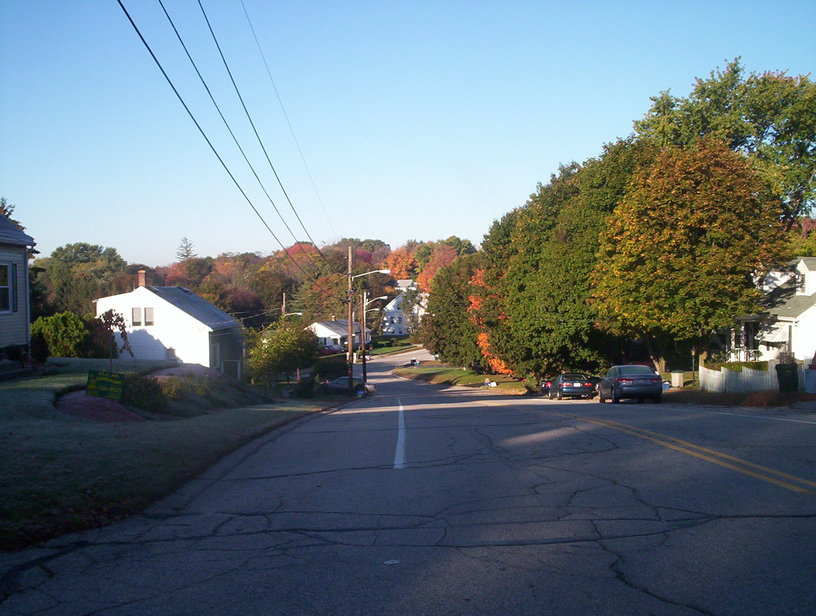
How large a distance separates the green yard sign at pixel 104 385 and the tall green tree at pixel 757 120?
3939cm

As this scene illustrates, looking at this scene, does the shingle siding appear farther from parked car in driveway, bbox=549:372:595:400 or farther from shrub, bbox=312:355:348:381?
shrub, bbox=312:355:348:381

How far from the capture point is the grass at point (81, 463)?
26.0 ft

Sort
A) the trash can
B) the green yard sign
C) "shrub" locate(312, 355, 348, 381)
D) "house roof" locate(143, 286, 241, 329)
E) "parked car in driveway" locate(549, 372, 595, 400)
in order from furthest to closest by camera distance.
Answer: "shrub" locate(312, 355, 348, 381) → "house roof" locate(143, 286, 241, 329) → "parked car in driveway" locate(549, 372, 595, 400) → the trash can → the green yard sign

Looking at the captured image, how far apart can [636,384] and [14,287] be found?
822 inches

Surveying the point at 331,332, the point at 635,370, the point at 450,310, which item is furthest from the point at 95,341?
the point at 331,332

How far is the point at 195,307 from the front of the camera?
48.2 meters

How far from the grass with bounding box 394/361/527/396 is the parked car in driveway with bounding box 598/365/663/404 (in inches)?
928

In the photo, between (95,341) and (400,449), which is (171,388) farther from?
(95,341)

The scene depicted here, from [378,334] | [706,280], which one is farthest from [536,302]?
[378,334]

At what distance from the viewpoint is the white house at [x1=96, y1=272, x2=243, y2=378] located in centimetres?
4519

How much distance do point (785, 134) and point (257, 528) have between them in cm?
4872

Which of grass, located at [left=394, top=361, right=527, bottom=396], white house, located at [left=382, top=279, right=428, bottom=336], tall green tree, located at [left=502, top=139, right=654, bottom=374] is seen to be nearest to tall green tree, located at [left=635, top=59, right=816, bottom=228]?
tall green tree, located at [left=502, top=139, right=654, bottom=374]

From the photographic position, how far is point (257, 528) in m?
7.89

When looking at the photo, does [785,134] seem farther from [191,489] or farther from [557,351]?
[191,489]
